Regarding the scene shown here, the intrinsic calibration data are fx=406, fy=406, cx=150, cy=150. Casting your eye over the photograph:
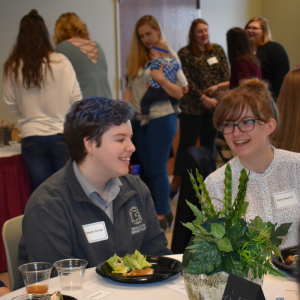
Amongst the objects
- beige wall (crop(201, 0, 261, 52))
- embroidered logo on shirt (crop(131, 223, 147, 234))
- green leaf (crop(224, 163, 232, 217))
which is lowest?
embroidered logo on shirt (crop(131, 223, 147, 234))

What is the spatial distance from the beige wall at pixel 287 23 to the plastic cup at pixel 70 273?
22.3ft

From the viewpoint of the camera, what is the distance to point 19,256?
5.14 feet

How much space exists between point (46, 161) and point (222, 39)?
5128mm

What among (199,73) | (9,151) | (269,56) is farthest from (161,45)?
(9,151)

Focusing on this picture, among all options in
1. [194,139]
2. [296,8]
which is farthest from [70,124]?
[296,8]

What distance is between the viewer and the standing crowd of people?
5.05 ft

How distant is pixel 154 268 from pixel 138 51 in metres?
2.45

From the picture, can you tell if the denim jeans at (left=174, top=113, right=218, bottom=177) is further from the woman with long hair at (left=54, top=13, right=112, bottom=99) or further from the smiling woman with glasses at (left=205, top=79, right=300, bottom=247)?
the smiling woman with glasses at (left=205, top=79, right=300, bottom=247)

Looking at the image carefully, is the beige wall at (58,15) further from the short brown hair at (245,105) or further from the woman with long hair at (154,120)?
the short brown hair at (245,105)

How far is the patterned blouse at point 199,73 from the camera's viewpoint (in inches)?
167

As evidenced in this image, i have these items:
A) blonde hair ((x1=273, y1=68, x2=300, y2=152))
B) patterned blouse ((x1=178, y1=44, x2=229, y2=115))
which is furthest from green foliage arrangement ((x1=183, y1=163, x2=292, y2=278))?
patterned blouse ((x1=178, y1=44, x2=229, y2=115))

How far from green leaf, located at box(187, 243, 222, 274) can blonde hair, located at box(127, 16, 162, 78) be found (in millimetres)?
2671

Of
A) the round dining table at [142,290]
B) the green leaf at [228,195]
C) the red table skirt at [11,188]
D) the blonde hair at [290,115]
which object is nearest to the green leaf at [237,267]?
the green leaf at [228,195]

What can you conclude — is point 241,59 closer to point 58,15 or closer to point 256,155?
point 256,155
